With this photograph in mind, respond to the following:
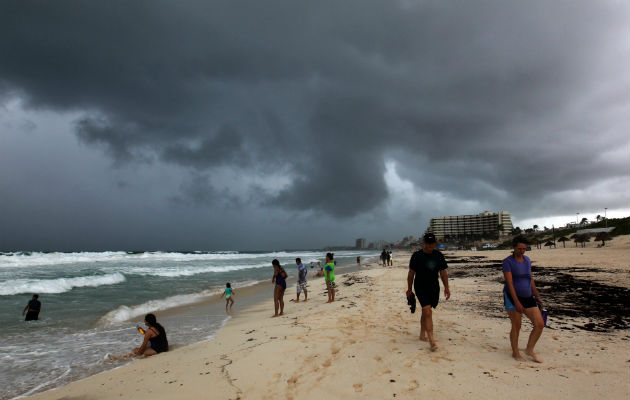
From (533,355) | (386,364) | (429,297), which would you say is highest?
(429,297)

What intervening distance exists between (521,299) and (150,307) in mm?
14380

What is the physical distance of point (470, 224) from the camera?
185625 millimetres

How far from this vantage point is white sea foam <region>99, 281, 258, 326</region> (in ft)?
36.8

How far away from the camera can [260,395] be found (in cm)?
397

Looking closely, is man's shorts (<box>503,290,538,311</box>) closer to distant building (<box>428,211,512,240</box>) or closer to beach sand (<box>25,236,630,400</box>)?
beach sand (<box>25,236,630,400</box>)

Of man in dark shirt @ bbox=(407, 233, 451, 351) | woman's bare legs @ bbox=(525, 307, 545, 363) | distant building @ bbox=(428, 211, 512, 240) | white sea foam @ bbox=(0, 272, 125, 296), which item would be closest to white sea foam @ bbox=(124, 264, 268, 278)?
white sea foam @ bbox=(0, 272, 125, 296)

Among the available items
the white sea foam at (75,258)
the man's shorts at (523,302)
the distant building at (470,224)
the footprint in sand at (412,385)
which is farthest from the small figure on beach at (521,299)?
the distant building at (470,224)

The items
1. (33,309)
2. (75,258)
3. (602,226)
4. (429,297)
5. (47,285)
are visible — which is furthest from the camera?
(602,226)

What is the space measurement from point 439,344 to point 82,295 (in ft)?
62.7

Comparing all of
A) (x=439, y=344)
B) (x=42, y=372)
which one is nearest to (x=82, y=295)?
(x=42, y=372)

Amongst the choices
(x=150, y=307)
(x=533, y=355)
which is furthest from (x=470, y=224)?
(x=533, y=355)

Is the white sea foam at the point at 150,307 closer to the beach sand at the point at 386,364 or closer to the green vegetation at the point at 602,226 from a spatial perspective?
the beach sand at the point at 386,364

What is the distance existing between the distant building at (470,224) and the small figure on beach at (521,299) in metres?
171

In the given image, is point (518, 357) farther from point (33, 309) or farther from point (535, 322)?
point (33, 309)
